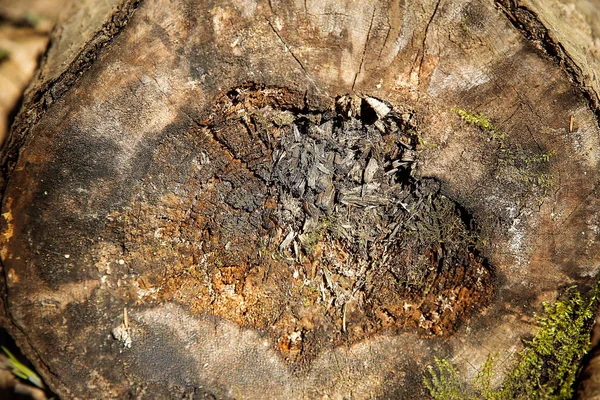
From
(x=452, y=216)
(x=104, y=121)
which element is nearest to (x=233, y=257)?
(x=104, y=121)

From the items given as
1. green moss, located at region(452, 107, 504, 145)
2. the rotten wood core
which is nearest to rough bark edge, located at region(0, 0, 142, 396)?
the rotten wood core

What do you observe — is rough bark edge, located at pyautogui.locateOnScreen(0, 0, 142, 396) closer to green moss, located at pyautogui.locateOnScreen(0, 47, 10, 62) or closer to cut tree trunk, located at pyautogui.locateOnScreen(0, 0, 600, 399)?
cut tree trunk, located at pyautogui.locateOnScreen(0, 0, 600, 399)

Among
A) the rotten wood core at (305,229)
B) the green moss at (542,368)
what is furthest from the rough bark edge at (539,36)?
the green moss at (542,368)

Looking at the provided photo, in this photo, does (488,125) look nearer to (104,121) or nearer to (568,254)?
(568,254)

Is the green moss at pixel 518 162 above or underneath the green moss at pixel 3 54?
above

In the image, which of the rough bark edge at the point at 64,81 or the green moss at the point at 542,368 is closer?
the rough bark edge at the point at 64,81

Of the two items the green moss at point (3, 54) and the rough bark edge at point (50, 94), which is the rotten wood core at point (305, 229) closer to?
the rough bark edge at point (50, 94)

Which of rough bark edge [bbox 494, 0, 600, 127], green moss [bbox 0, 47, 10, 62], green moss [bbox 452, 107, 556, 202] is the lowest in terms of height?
green moss [bbox 0, 47, 10, 62]
